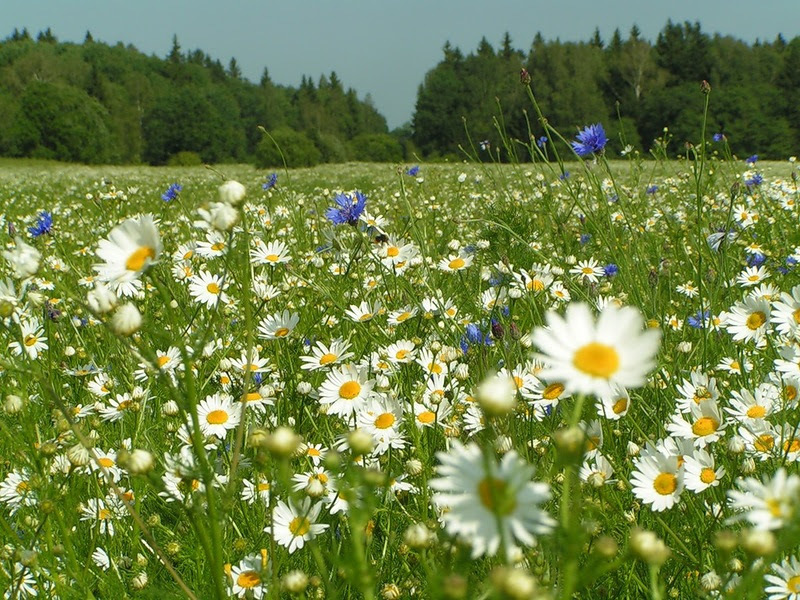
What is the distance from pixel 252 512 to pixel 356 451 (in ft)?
3.01

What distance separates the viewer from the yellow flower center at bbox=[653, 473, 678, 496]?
1091mm

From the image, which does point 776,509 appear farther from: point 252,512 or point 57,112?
point 57,112

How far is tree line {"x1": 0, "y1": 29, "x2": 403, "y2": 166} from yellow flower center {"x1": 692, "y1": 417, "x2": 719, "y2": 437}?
8.51 m

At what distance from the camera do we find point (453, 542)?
→ 63 cm

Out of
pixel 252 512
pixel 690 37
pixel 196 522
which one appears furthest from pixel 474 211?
pixel 690 37

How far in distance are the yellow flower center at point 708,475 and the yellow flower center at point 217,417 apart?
1.05 metres

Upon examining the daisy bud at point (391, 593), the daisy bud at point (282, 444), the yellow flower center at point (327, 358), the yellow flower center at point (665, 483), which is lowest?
the daisy bud at point (391, 593)

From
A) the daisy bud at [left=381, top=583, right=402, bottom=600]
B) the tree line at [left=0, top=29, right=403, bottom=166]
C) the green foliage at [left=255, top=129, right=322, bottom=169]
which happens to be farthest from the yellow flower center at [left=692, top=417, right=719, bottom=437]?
the green foliage at [left=255, top=129, right=322, bottom=169]

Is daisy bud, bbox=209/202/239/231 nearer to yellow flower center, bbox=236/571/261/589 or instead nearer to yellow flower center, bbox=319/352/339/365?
yellow flower center, bbox=236/571/261/589

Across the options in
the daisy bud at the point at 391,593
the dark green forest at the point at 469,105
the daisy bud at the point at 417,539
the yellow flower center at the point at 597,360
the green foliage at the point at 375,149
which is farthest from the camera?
the green foliage at the point at 375,149

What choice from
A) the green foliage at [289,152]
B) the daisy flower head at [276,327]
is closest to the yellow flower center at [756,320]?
the daisy flower head at [276,327]

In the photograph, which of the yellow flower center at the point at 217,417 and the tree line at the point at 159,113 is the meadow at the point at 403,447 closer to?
the yellow flower center at the point at 217,417

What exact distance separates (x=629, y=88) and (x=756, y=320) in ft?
144

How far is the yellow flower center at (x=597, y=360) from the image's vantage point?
59 centimetres
